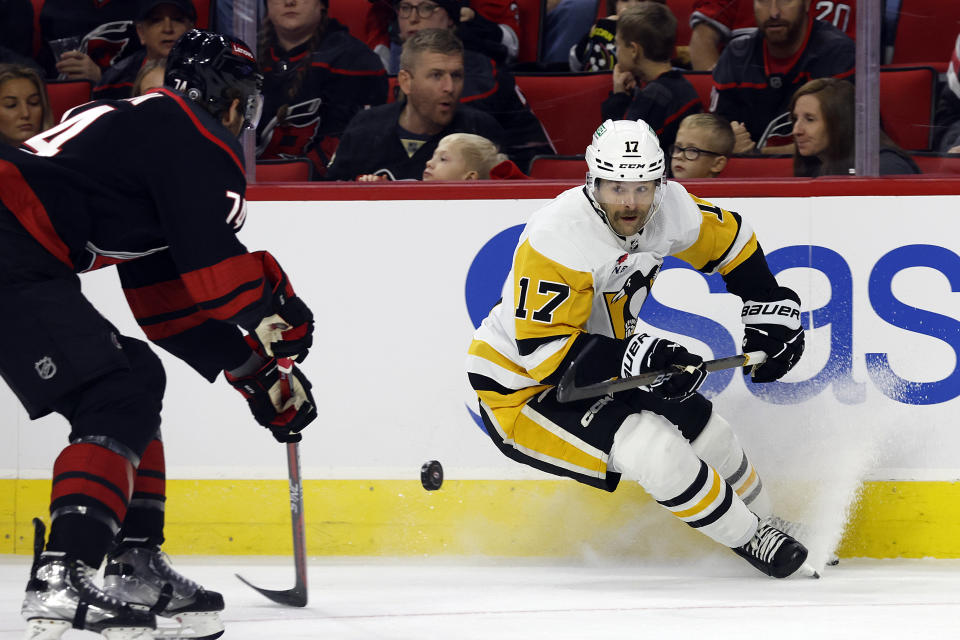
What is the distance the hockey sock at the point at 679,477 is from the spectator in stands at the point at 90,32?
6.77 ft

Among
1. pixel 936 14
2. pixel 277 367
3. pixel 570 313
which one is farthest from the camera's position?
pixel 936 14

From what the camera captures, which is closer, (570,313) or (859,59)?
(570,313)

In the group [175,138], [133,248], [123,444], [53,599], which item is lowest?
[53,599]

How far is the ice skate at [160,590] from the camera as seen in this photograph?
263 cm

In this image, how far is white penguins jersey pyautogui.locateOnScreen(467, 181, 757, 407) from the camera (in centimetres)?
321

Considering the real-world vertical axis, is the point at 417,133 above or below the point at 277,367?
above

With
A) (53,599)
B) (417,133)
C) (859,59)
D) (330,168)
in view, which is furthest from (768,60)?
(53,599)

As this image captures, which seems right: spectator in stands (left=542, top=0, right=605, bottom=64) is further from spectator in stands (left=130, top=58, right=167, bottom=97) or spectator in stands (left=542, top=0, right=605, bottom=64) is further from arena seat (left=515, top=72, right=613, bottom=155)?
spectator in stands (left=130, top=58, right=167, bottom=97)

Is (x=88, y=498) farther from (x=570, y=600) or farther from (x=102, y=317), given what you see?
(x=570, y=600)

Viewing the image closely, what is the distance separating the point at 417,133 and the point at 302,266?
499 millimetres

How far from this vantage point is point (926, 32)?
3.56 m

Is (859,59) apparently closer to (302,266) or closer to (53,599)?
(302,266)

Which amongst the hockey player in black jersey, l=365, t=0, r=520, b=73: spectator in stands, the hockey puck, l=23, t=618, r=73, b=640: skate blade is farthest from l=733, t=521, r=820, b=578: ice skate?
l=23, t=618, r=73, b=640: skate blade

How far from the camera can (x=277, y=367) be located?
2871 mm
